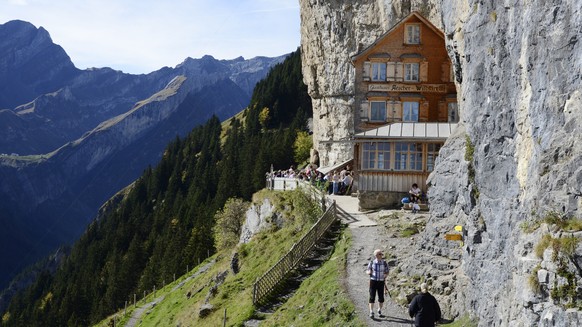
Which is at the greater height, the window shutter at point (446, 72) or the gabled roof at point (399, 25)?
the gabled roof at point (399, 25)

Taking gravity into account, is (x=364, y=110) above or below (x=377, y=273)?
above

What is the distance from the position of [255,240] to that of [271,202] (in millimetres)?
A: 4111

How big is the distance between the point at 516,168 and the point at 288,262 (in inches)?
546

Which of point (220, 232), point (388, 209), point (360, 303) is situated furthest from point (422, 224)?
point (220, 232)

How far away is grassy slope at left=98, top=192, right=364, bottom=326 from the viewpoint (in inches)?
823

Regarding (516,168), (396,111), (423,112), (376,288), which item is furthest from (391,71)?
(516,168)

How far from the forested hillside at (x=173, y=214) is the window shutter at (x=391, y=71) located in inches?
1477

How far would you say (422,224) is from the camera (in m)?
27.4

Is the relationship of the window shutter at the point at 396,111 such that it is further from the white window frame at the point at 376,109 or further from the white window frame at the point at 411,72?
the white window frame at the point at 411,72

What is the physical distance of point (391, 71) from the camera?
4284 cm

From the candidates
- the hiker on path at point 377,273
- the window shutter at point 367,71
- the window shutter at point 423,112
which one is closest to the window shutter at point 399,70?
the window shutter at point 367,71

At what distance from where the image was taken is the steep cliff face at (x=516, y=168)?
11.4m

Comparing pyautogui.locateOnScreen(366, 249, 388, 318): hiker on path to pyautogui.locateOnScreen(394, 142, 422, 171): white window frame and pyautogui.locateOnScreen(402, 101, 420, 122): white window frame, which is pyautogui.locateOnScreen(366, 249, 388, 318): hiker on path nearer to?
pyautogui.locateOnScreen(394, 142, 422, 171): white window frame

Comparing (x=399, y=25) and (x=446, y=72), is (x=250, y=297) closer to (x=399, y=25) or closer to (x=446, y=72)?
(x=446, y=72)
